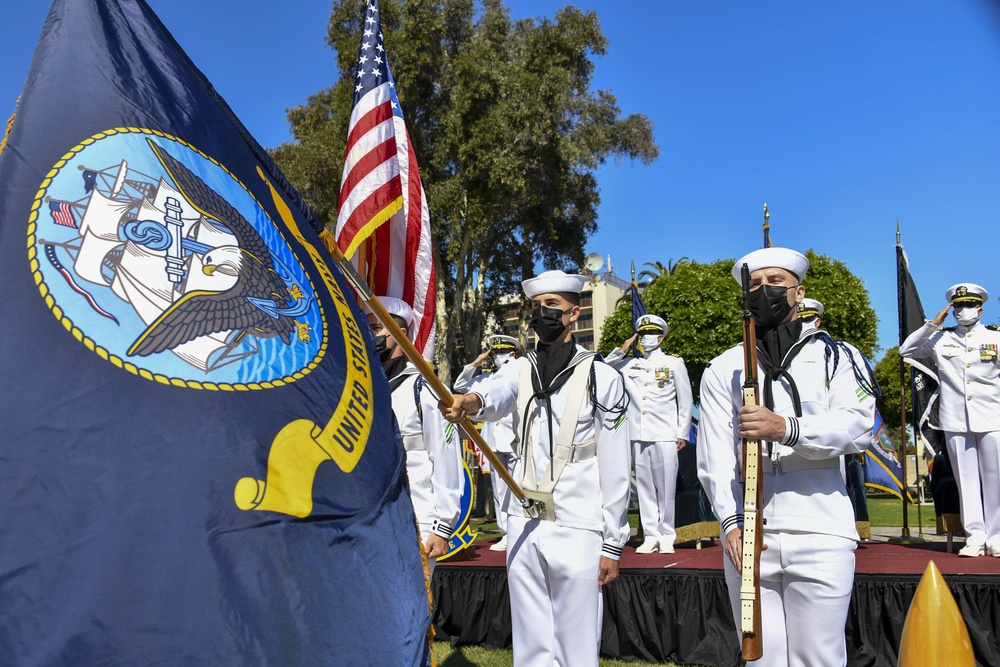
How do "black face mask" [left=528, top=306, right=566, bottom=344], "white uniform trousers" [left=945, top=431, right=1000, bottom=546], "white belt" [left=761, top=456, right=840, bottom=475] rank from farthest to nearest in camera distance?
"white uniform trousers" [left=945, top=431, right=1000, bottom=546], "black face mask" [left=528, top=306, right=566, bottom=344], "white belt" [left=761, top=456, right=840, bottom=475]

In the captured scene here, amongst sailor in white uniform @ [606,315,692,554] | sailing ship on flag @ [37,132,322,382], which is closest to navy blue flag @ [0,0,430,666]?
sailing ship on flag @ [37,132,322,382]

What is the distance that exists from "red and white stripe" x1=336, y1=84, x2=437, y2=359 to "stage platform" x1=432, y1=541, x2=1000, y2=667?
2.84 metres

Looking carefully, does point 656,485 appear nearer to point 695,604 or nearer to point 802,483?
point 695,604

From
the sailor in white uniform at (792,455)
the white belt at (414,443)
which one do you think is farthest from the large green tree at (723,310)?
the sailor in white uniform at (792,455)

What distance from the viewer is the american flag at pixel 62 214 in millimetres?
2984

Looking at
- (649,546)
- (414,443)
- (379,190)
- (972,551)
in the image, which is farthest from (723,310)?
(414,443)

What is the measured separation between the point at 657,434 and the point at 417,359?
23.0ft

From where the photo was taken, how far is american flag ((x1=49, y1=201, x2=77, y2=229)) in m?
2.98

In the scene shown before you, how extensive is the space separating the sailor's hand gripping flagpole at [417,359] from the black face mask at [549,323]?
0.93 m

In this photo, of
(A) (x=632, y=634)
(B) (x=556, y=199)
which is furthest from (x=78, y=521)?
(B) (x=556, y=199)

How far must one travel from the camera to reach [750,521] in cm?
367

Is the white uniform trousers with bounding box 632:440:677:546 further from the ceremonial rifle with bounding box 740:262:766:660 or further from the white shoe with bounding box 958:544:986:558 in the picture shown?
the ceremonial rifle with bounding box 740:262:766:660

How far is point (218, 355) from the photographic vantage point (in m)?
3.02

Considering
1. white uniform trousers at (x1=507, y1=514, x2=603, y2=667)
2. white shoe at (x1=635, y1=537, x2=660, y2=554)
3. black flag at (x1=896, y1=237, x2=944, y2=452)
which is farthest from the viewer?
white shoe at (x1=635, y1=537, x2=660, y2=554)
